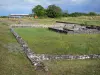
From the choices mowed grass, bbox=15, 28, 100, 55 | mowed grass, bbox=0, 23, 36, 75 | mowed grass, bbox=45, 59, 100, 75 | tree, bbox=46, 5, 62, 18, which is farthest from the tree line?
mowed grass, bbox=45, 59, 100, 75

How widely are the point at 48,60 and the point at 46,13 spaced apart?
67.1m

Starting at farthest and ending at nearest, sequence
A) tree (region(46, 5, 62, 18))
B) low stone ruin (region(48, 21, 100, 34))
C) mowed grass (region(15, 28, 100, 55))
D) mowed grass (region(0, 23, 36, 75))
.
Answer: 1. tree (region(46, 5, 62, 18))
2. low stone ruin (region(48, 21, 100, 34))
3. mowed grass (region(15, 28, 100, 55))
4. mowed grass (region(0, 23, 36, 75))

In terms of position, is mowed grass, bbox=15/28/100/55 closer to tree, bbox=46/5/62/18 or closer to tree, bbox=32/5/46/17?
tree, bbox=46/5/62/18

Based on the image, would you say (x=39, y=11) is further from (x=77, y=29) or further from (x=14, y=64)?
(x=14, y=64)

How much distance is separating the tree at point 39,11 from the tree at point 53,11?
8.99 ft

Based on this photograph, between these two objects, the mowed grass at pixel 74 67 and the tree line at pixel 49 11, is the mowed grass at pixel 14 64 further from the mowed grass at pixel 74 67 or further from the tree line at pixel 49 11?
the tree line at pixel 49 11

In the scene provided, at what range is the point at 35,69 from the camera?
9.27m

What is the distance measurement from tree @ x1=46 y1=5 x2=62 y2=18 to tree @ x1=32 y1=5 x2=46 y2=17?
108 inches

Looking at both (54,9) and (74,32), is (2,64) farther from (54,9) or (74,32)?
(54,9)

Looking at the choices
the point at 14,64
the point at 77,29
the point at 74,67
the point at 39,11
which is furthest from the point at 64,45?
the point at 39,11

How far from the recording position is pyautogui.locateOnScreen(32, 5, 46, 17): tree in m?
80.6

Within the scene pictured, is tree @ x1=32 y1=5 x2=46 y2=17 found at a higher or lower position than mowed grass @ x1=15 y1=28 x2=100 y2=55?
higher

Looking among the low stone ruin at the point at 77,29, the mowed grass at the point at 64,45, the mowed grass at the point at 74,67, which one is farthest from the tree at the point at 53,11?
the mowed grass at the point at 74,67

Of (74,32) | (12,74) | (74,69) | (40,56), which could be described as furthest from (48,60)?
(74,32)
